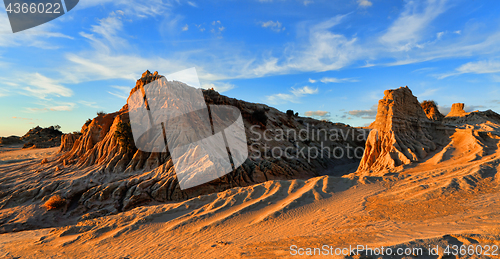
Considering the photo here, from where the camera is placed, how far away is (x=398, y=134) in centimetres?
1227

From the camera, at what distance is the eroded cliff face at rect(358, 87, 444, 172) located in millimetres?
11406

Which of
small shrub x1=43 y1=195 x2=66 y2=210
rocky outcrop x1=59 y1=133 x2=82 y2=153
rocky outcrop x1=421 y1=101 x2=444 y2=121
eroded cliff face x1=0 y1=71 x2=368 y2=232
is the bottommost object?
small shrub x1=43 y1=195 x2=66 y2=210

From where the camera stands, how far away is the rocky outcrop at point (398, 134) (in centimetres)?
1140

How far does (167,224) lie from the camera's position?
7.27 metres

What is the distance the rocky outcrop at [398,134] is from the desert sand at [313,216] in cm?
8

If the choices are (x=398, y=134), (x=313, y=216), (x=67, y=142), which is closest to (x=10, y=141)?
(x=67, y=142)

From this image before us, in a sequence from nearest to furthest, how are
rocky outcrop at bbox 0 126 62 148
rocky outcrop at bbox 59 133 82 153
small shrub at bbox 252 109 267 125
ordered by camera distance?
rocky outcrop at bbox 59 133 82 153
small shrub at bbox 252 109 267 125
rocky outcrop at bbox 0 126 62 148

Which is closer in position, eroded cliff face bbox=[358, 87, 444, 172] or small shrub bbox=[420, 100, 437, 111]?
eroded cliff face bbox=[358, 87, 444, 172]

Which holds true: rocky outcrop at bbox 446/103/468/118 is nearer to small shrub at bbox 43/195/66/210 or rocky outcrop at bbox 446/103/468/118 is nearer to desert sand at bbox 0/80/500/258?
desert sand at bbox 0/80/500/258

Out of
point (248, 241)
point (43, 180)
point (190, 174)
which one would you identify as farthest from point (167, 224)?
point (43, 180)

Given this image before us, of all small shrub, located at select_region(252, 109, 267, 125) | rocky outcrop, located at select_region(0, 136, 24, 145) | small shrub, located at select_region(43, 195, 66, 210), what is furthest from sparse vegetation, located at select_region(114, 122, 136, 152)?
rocky outcrop, located at select_region(0, 136, 24, 145)

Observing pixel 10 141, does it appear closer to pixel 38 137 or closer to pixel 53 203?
pixel 38 137

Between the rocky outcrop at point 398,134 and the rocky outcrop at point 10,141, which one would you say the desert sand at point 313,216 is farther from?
the rocky outcrop at point 10,141

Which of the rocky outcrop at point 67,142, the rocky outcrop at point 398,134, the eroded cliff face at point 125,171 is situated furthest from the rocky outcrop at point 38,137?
the rocky outcrop at point 398,134
